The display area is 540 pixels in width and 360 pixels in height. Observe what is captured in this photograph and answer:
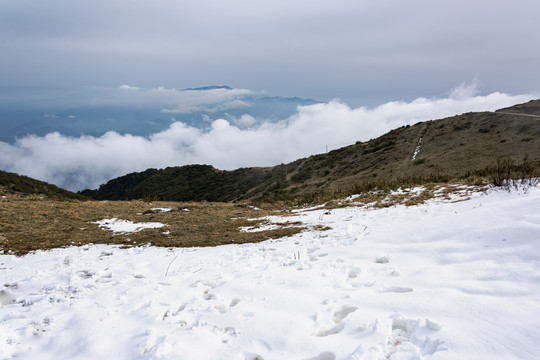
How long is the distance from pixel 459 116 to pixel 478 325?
55.0m

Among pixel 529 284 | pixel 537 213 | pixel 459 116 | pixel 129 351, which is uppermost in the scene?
pixel 459 116

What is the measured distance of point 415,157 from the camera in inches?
1474

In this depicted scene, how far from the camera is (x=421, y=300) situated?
3.76 m

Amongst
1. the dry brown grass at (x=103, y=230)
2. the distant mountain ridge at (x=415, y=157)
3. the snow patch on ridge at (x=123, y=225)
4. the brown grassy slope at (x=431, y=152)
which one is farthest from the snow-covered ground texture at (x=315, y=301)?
the brown grassy slope at (x=431, y=152)

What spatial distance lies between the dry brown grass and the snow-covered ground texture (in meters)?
2.80

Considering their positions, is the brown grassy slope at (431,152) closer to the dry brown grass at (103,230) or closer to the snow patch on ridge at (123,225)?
the dry brown grass at (103,230)

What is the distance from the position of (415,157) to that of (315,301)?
1516 inches

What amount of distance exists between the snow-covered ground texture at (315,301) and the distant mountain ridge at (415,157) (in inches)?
621

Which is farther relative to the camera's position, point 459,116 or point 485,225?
point 459,116

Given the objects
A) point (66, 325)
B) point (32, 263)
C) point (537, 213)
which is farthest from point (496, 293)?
point (32, 263)

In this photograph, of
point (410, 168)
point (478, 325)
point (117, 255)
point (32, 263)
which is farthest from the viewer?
point (410, 168)

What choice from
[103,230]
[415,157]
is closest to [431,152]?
[415,157]

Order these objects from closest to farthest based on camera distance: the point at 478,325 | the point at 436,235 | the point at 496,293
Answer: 1. the point at 478,325
2. the point at 496,293
3. the point at 436,235

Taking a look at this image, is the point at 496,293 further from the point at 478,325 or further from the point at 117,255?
the point at 117,255
